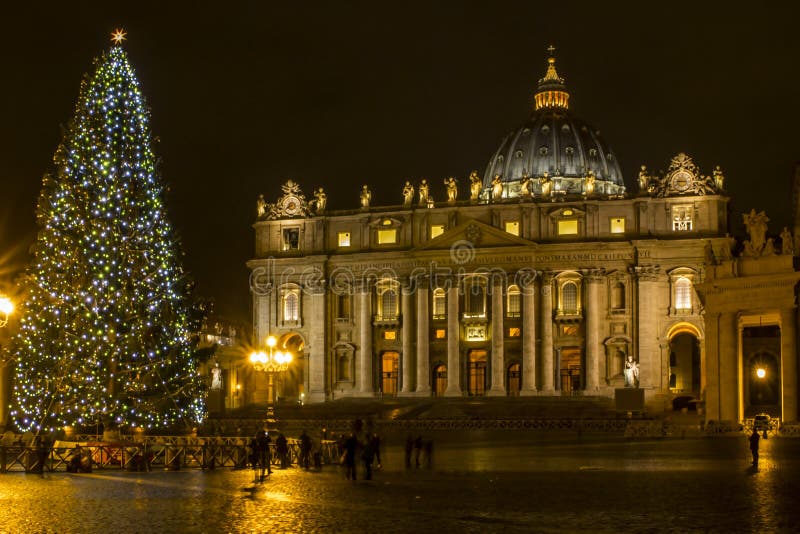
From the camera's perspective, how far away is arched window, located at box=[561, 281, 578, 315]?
84.8 metres

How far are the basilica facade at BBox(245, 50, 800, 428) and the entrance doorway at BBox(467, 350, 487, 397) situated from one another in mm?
102

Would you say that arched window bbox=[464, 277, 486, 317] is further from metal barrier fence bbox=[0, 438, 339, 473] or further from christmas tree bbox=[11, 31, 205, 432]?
metal barrier fence bbox=[0, 438, 339, 473]

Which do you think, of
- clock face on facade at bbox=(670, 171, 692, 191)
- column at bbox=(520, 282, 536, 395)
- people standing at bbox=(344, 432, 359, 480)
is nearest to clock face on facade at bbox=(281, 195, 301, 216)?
column at bbox=(520, 282, 536, 395)

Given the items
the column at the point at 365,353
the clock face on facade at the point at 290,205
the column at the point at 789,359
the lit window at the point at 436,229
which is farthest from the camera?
the clock face on facade at the point at 290,205

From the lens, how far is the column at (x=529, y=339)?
274ft

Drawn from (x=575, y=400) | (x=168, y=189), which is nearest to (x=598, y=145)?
(x=575, y=400)

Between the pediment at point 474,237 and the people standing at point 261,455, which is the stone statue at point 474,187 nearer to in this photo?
the pediment at point 474,237

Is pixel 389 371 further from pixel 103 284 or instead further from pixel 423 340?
pixel 103 284

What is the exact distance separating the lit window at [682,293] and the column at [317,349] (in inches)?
1008

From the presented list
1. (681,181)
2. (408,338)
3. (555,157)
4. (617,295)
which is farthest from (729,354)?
(555,157)

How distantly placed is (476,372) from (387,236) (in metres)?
12.1

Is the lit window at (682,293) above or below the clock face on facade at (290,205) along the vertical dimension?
below

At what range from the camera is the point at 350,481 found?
27.0 m

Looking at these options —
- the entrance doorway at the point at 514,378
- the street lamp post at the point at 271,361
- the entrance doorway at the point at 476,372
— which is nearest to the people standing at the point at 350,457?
the street lamp post at the point at 271,361
